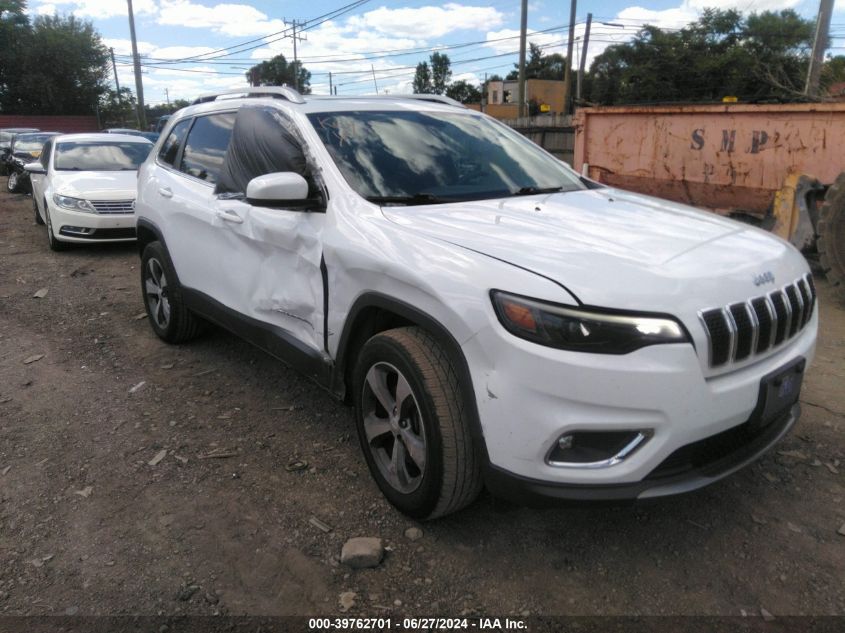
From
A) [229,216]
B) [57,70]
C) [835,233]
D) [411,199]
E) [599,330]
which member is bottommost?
[835,233]

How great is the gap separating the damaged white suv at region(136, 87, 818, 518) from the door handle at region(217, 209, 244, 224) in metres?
0.01

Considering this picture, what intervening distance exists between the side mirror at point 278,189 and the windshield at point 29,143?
17.6m

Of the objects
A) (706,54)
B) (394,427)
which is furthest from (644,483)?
(706,54)

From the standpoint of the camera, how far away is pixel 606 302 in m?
2.10

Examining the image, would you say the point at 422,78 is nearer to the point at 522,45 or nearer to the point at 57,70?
the point at 57,70

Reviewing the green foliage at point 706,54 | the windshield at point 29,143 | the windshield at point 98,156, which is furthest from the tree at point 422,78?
the windshield at point 98,156

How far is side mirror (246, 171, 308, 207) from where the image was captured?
2.95m

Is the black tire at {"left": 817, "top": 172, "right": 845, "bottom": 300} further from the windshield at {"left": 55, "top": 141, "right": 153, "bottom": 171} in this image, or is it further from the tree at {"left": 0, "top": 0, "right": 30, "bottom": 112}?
the tree at {"left": 0, "top": 0, "right": 30, "bottom": 112}

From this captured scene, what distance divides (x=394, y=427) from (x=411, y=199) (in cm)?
104

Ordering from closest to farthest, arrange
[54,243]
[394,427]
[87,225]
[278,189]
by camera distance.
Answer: [394,427] → [278,189] → [87,225] → [54,243]

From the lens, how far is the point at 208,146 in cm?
427

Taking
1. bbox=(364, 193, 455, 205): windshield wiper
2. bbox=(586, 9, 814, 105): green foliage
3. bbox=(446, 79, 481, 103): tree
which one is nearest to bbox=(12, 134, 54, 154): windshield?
bbox=(364, 193, 455, 205): windshield wiper

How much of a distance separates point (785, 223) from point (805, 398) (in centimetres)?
322

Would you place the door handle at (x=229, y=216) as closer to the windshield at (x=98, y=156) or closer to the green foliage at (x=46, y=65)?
the windshield at (x=98, y=156)
